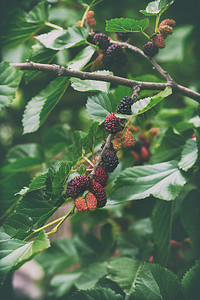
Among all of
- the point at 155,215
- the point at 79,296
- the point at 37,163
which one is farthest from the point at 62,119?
the point at 79,296

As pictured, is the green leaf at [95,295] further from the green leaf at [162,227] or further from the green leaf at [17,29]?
the green leaf at [17,29]

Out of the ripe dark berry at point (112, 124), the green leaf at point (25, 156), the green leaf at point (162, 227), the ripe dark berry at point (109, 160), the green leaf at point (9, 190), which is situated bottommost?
the green leaf at point (162, 227)

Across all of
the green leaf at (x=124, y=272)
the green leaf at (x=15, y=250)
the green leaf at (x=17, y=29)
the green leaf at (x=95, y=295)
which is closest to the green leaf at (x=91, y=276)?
the green leaf at (x=124, y=272)

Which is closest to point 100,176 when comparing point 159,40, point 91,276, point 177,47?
point 159,40

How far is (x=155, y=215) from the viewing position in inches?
21.2

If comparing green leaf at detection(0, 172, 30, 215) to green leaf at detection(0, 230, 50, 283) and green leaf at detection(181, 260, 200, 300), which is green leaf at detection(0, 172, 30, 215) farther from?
green leaf at detection(181, 260, 200, 300)

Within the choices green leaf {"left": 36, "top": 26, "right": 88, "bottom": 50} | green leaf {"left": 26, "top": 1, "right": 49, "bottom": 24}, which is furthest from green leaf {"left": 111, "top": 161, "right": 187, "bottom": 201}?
green leaf {"left": 26, "top": 1, "right": 49, "bottom": 24}

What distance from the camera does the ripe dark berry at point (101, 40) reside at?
47 centimetres

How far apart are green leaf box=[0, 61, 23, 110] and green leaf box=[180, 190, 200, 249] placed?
35 centimetres

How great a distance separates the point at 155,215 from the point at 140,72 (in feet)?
1.68

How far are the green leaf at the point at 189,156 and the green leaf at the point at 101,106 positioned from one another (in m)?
0.14

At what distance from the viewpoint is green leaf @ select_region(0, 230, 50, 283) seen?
0.30 m

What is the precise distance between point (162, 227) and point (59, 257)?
1.28 feet

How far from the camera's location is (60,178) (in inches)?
14.2
